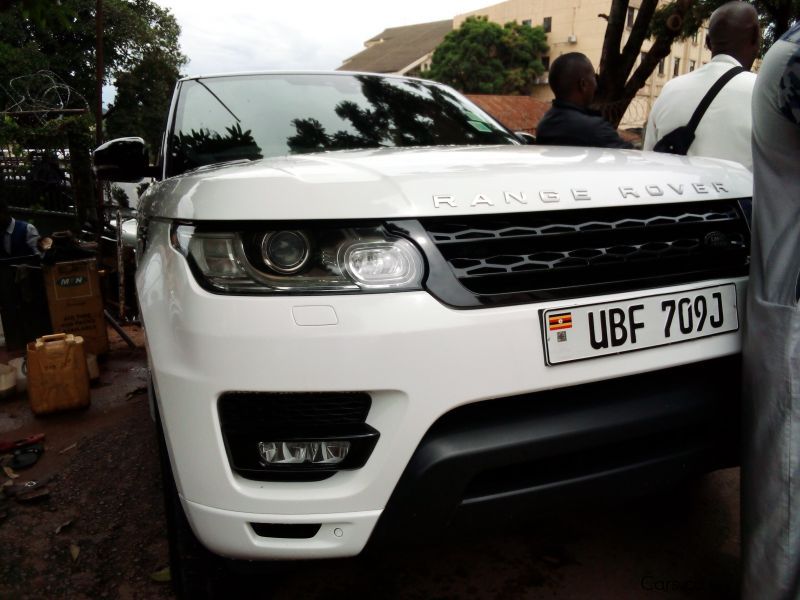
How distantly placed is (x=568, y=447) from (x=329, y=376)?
22.0 inches

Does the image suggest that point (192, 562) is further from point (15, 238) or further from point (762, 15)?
point (762, 15)

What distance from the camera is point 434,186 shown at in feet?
4.87

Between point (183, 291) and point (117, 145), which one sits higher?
point (117, 145)

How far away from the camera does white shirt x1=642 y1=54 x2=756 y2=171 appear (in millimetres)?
2666

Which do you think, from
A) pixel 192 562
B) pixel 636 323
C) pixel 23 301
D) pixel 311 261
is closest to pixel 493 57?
pixel 23 301

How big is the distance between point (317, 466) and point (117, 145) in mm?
1829

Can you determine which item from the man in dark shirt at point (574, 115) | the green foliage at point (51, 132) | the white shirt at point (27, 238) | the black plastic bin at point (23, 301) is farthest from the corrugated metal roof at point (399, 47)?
the man in dark shirt at point (574, 115)

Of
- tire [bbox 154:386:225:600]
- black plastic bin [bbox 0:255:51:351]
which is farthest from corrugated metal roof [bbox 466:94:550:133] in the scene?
tire [bbox 154:386:225:600]

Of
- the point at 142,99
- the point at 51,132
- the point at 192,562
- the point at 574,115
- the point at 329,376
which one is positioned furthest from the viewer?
the point at 142,99

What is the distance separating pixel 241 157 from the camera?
7.77 ft

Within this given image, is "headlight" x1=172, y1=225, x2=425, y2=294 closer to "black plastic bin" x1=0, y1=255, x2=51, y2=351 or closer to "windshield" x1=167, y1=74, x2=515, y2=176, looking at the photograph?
"windshield" x1=167, y1=74, x2=515, y2=176

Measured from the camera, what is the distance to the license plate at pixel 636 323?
57.7 inches

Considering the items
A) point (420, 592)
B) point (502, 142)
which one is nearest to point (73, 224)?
point (502, 142)

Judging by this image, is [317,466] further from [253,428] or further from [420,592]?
[420,592]
